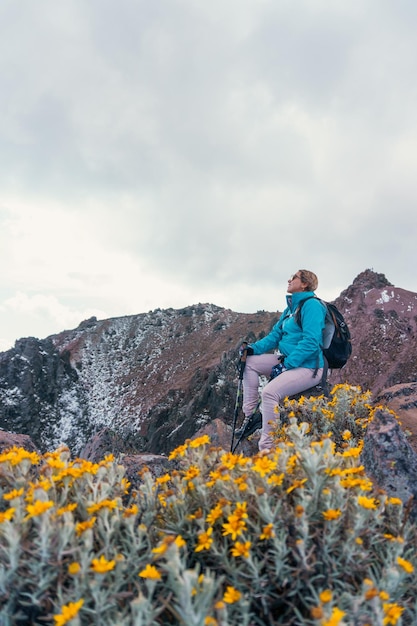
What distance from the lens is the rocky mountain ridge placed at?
56.6 ft

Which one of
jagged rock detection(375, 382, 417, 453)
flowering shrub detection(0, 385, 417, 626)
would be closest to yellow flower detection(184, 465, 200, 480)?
flowering shrub detection(0, 385, 417, 626)

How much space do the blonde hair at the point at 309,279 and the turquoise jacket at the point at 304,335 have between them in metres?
0.11

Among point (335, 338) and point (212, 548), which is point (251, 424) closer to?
point (335, 338)

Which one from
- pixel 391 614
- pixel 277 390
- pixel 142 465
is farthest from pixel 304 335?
pixel 391 614

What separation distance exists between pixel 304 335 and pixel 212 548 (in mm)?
4144

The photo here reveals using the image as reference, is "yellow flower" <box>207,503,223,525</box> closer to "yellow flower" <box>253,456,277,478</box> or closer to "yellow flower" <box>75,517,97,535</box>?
"yellow flower" <box>253,456,277,478</box>

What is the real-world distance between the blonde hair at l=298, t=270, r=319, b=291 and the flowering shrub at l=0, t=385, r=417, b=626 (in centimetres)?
381

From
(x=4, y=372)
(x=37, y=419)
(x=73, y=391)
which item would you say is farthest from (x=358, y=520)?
(x=73, y=391)

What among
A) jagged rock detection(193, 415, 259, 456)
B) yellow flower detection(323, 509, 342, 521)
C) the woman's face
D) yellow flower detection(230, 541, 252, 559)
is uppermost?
the woman's face

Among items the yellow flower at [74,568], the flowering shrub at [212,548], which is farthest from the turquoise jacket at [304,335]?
the yellow flower at [74,568]

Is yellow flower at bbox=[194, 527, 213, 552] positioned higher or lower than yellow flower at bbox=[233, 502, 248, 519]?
lower

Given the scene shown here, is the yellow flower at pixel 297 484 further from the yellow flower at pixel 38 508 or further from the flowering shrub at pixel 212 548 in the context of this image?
the yellow flower at pixel 38 508

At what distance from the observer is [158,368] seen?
127 ft

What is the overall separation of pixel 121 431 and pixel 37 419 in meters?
5.54
